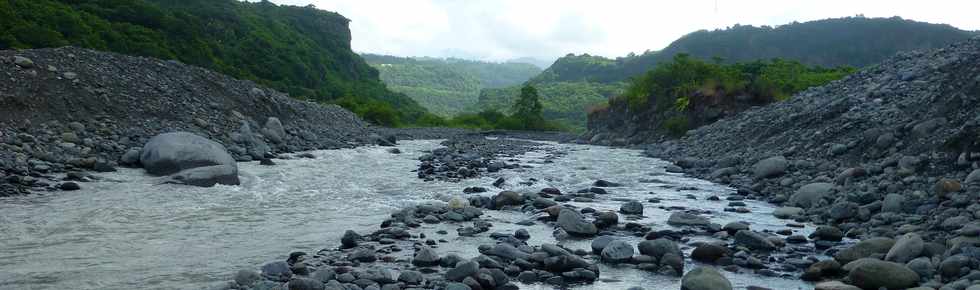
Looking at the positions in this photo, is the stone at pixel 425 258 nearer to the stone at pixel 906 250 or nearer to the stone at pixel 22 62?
the stone at pixel 906 250

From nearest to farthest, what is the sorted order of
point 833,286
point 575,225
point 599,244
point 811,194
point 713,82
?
point 833,286 < point 599,244 < point 575,225 < point 811,194 < point 713,82

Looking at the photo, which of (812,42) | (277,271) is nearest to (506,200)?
(277,271)

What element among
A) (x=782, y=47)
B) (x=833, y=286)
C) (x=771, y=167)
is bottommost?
(x=833, y=286)

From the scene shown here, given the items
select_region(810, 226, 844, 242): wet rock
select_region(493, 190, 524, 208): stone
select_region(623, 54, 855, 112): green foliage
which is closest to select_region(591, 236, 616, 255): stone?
select_region(810, 226, 844, 242): wet rock

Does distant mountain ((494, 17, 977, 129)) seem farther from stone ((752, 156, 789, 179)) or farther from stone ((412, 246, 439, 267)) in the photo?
stone ((412, 246, 439, 267))

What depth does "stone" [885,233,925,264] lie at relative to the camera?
7.43 m

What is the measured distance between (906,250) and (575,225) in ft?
13.5

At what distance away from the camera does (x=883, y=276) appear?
6652mm

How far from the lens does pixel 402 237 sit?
9.41 metres

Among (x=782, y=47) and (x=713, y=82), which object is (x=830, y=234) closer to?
(x=713, y=82)

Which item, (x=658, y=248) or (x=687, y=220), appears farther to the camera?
(x=687, y=220)

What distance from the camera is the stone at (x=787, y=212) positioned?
37.3ft

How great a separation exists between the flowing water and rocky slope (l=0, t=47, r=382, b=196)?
1.38m

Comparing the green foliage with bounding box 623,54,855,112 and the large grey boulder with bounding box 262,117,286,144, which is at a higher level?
the green foliage with bounding box 623,54,855,112
